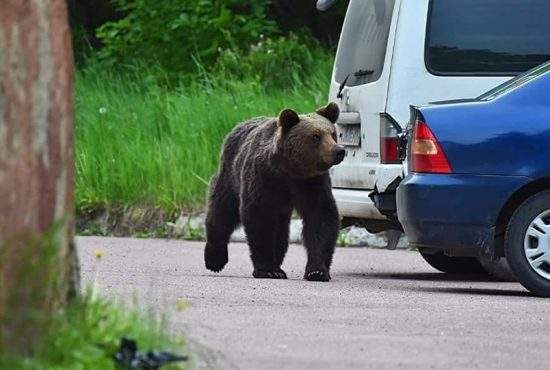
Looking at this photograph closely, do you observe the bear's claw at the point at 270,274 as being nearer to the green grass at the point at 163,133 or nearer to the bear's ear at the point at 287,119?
the bear's ear at the point at 287,119

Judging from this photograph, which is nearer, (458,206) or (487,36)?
(458,206)

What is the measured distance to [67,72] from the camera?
6719mm

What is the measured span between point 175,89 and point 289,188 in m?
10.7

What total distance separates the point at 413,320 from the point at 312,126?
352cm

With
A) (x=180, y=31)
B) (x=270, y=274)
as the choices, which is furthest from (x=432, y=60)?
(x=180, y=31)

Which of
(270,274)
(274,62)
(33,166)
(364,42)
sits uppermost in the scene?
(33,166)

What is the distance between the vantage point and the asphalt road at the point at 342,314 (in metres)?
7.89

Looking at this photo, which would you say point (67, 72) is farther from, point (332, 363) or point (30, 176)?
point (332, 363)

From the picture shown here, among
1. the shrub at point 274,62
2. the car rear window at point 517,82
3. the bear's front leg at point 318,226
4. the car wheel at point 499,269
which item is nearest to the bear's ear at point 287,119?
the bear's front leg at point 318,226

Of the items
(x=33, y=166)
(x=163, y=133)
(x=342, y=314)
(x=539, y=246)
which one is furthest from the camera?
(x=163, y=133)

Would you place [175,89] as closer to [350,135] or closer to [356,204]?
[350,135]

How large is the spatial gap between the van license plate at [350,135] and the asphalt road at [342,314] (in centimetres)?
98

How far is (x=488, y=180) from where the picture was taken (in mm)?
11773

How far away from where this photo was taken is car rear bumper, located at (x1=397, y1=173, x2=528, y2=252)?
11.8 m
